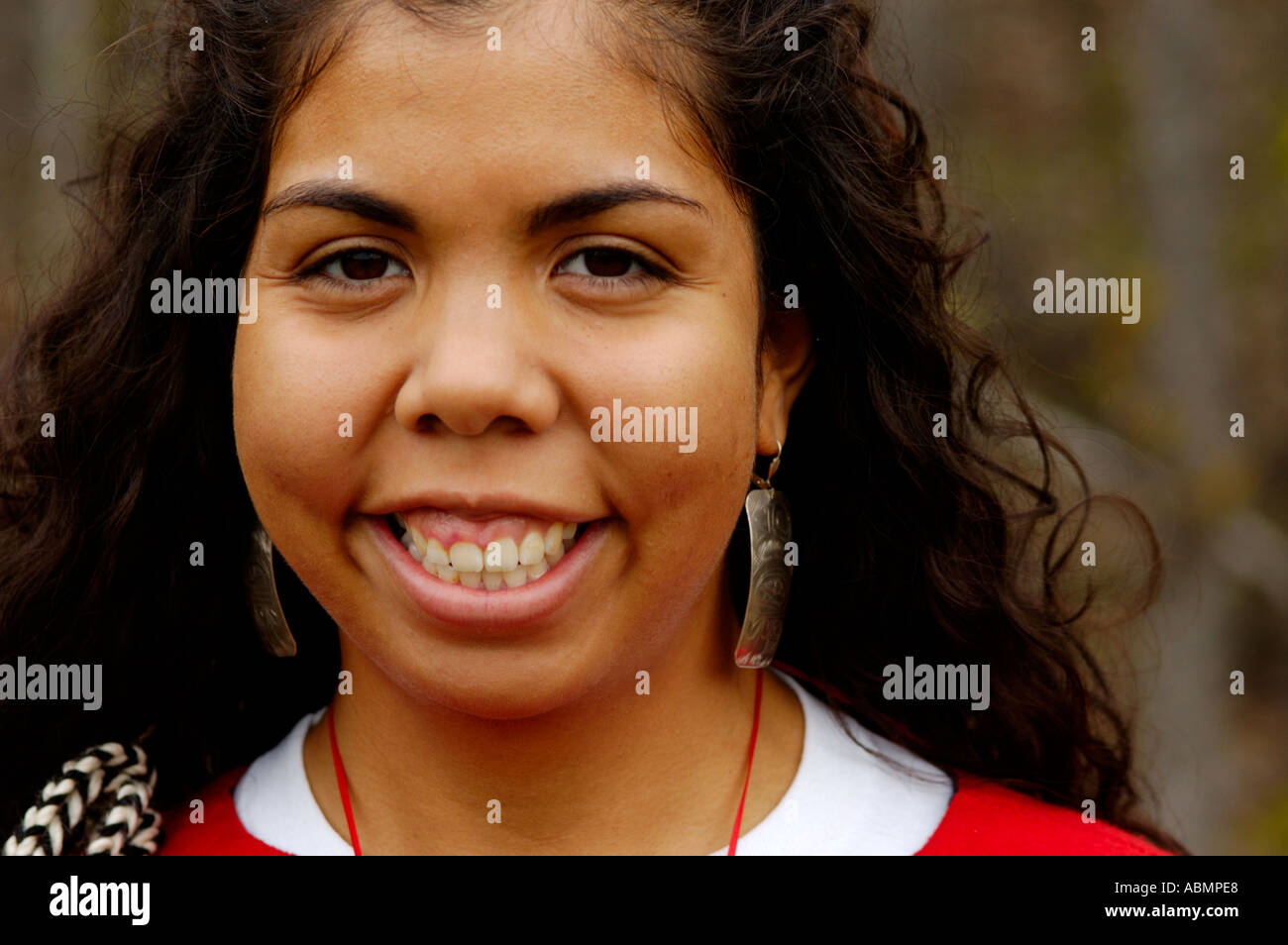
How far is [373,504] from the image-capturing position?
2008 mm

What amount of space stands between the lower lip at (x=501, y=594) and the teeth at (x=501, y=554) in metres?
0.05

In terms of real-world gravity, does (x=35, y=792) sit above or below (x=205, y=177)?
below

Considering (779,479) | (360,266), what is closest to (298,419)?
(360,266)

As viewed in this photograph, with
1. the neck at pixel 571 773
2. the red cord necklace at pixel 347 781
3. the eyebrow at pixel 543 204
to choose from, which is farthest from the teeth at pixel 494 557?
the red cord necklace at pixel 347 781

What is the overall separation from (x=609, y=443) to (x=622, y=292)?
219 mm

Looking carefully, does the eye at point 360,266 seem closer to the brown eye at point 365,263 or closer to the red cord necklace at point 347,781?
the brown eye at point 365,263

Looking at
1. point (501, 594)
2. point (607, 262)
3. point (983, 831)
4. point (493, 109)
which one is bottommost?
point (983, 831)

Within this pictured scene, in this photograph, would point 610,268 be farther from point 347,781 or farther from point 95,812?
point 95,812

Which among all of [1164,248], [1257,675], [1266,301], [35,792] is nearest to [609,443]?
[35,792]

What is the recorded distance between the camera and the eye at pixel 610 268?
2.00 meters

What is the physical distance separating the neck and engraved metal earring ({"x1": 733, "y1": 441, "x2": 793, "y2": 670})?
0.25 feet

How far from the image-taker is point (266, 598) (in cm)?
241

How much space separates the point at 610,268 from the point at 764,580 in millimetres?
593

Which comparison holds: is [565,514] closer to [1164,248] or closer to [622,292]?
[622,292]
